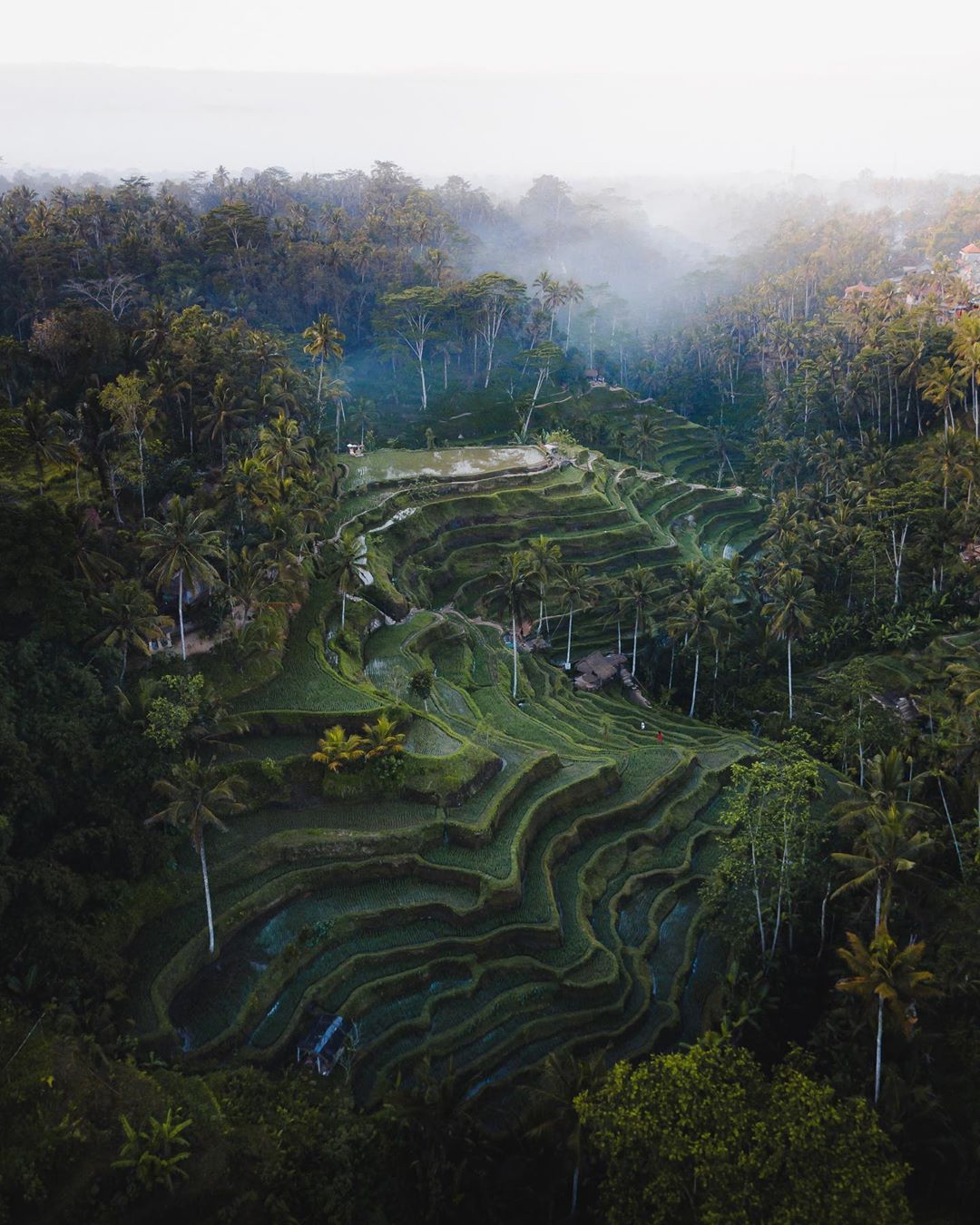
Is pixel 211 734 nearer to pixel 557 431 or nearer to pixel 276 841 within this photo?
pixel 276 841

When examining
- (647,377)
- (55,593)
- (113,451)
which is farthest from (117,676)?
(647,377)

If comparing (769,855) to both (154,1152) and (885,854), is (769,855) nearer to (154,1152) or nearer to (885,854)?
(885,854)

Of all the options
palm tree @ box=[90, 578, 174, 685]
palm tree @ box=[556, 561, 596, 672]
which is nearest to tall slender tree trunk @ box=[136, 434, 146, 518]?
palm tree @ box=[90, 578, 174, 685]

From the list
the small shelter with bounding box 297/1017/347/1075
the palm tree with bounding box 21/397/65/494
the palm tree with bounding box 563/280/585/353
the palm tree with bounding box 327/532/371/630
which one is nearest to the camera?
the small shelter with bounding box 297/1017/347/1075

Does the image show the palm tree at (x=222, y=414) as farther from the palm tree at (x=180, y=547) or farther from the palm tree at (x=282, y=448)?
the palm tree at (x=180, y=547)

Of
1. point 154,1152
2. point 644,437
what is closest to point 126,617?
point 154,1152

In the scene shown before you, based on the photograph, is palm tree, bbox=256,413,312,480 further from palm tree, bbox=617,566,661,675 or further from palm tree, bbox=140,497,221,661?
palm tree, bbox=617,566,661,675
